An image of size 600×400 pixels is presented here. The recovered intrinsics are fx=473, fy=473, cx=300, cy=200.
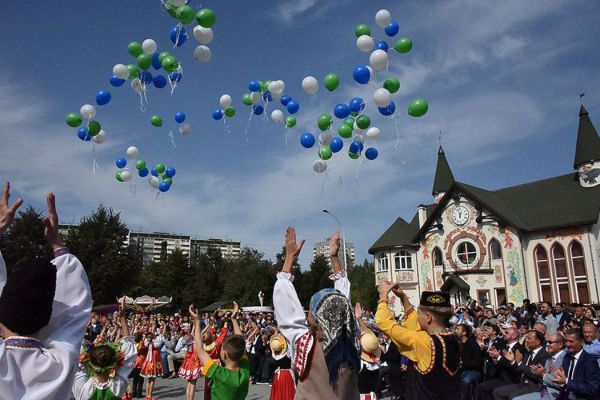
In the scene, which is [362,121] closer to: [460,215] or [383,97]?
[383,97]

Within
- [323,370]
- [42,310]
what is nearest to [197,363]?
[323,370]

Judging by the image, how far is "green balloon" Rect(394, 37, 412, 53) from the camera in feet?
32.6

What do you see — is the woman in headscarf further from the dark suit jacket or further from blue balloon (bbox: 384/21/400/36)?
blue balloon (bbox: 384/21/400/36)

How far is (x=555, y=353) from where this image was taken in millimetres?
7605

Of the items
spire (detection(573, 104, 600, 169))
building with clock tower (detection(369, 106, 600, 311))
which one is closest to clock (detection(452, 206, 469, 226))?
building with clock tower (detection(369, 106, 600, 311))

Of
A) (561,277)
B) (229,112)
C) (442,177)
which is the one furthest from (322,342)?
(442,177)

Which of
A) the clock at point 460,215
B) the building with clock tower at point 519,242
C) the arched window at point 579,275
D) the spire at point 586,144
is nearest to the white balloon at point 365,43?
the building with clock tower at point 519,242

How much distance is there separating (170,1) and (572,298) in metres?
29.2

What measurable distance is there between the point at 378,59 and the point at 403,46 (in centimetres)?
72

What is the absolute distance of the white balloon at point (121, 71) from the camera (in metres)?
9.52

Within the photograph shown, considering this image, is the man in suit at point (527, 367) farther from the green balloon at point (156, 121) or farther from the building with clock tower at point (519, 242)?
the building with clock tower at point (519, 242)

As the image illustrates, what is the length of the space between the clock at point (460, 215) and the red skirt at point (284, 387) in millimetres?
27500

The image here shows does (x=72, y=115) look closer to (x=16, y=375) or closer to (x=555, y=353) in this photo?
(x=16, y=375)

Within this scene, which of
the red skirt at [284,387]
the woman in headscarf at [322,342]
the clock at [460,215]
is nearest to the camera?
the woman in headscarf at [322,342]
